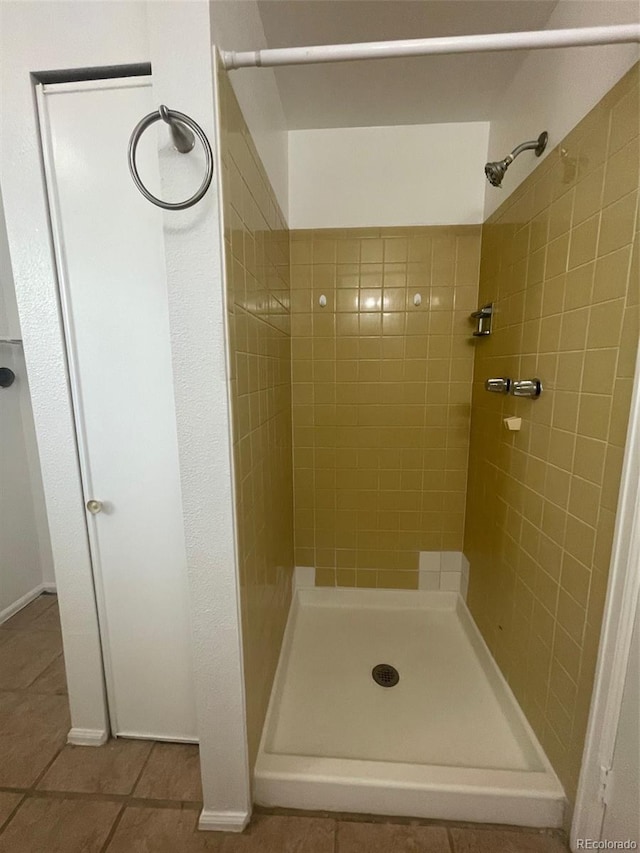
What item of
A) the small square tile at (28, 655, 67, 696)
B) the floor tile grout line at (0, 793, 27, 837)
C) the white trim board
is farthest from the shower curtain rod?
the small square tile at (28, 655, 67, 696)

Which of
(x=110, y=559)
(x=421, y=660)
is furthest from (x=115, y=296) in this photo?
(x=421, y=660)

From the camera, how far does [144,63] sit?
0.87 metres

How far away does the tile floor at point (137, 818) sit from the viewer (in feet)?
3.06

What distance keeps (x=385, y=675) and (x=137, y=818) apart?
3.02 ft

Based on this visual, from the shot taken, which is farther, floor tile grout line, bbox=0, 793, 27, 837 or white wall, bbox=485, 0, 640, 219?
floor tile grout line, bbox=0, 793, 27, 837

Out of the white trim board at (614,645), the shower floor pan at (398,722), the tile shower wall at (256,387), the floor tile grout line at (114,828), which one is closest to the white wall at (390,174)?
the tile shower wall at (256,387)

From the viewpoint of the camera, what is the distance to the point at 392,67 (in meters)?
1.25

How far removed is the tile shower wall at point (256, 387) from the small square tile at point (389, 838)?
333 millimetres

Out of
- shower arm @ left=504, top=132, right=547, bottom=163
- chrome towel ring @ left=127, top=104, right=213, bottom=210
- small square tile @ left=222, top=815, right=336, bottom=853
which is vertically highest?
shower arm @ left=504, top=132, right=547, bottom=163

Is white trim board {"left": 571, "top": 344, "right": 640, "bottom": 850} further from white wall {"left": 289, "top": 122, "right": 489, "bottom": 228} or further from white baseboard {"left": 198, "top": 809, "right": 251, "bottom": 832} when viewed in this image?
white wall {"left": 289, "top": 122, "right": 489, "bottom": 228}

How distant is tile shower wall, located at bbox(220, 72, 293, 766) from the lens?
0.83m

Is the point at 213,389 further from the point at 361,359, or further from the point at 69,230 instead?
the point at 361,359

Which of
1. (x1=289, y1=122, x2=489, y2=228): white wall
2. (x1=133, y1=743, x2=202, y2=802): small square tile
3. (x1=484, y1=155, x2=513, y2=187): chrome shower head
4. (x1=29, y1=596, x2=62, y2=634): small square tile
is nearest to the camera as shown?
(x1=133, y1=743, x2=202, y2=802): small square tile

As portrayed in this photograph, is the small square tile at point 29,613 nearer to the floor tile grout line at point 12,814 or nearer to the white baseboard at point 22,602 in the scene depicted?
the white baseboard at point 22,602
